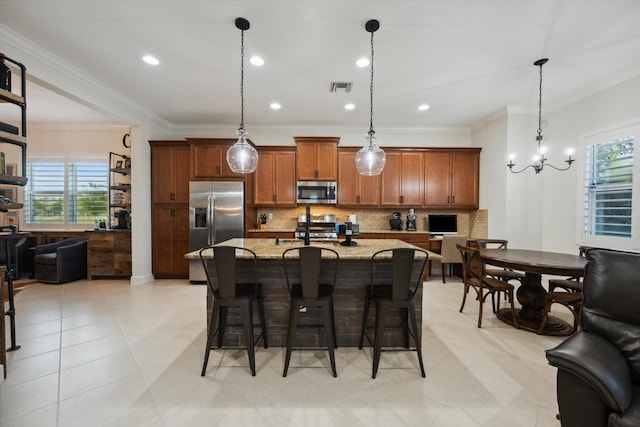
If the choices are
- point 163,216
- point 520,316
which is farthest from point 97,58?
point 520,316

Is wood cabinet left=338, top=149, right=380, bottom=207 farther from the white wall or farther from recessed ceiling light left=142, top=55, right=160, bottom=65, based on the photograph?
recessed ceiling light left=142, top=55, right=160, bottom=65

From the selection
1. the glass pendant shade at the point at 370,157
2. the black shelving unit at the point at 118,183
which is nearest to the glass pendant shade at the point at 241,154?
the glass pendant shade at the point at 370,157

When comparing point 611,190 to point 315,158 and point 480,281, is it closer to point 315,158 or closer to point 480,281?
point 480,281

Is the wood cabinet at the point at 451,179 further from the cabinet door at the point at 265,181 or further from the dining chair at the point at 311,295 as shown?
the dining chair at the point at 311,295

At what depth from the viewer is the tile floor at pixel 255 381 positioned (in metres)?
1.66

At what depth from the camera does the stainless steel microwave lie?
196 inches

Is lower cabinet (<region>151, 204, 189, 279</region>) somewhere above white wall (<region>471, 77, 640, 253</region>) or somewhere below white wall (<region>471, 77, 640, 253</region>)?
below

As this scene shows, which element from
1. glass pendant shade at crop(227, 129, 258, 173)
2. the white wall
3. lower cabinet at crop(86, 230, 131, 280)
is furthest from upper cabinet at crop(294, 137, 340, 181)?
lower cabinet at crop(86, 230, 131, 280)

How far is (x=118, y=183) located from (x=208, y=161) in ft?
8.09

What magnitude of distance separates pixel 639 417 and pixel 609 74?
13.1 feet

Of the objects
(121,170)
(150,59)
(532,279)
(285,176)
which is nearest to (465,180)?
(532,279)

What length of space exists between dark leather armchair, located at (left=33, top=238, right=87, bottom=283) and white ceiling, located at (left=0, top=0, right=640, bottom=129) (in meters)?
2.60

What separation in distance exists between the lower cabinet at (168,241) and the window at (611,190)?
6416 mm

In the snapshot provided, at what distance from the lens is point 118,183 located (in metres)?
5.38
